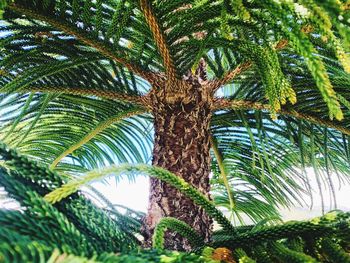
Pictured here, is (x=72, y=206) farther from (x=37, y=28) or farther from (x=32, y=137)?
(x=32, y=137)

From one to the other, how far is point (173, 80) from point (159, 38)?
0.68ft

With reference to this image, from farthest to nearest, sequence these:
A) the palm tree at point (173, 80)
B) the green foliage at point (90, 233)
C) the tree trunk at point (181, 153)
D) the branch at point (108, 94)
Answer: the branch at point (108, 94)
the tree trunk at point (181, 153)
the palm tree at point (173, 80)
the green foliage at point (90, 233)

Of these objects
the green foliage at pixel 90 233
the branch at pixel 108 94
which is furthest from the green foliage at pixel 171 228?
the branch at pixel 108 94

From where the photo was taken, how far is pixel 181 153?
103 cm

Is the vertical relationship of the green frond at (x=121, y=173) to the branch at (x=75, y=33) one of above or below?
below

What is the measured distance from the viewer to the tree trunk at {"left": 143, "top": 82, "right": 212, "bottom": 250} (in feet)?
3.18

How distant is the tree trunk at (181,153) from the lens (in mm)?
970

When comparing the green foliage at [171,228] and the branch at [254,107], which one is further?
the branch at [254,107]

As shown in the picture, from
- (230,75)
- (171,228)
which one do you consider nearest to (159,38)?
(230,75)

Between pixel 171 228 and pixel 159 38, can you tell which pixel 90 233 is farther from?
pixel 159 38

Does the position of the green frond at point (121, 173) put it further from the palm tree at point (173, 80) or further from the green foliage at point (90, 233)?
the palm tree at point (173, 80)

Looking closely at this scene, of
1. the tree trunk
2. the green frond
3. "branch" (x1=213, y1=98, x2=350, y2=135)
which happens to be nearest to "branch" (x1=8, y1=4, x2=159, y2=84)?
the tree trunk

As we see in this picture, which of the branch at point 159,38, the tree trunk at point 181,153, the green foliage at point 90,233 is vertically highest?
the branch at point 159,38

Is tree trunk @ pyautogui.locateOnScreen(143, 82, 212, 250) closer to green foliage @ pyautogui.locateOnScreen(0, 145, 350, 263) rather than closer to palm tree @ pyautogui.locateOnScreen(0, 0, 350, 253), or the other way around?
palm tree @ pyautogui.locateOnScreen(0, 0, 350, 253)
